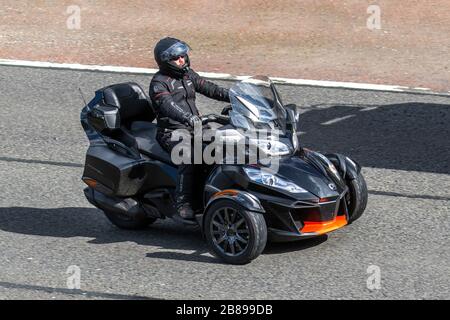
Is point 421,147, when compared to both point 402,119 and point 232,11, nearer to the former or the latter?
point 402,119

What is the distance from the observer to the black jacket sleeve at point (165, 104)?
9516 mm

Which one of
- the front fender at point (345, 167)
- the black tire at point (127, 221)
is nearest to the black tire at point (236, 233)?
the black tire at point (127, 221)

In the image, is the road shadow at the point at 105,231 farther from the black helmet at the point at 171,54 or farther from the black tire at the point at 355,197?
the black helmet at the point at 171,54

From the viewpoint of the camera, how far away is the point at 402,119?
13.6 metres

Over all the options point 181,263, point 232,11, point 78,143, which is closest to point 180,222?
point 181,263

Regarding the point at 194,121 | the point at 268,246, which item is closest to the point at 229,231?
the point at 268,246

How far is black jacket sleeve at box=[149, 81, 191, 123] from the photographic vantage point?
952 cm

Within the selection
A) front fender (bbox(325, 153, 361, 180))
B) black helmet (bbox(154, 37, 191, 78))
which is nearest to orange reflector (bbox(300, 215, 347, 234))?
front fender (bbox(325, 153, 361, 180))

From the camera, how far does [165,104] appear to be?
962 cm

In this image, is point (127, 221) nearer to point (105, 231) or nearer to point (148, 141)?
point (105, 231)

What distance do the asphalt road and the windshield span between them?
3.73 feet

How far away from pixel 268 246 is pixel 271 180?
0.75 m

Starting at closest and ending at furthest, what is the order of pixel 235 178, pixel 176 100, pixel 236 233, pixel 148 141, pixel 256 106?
pixel 236 233, pixel 235 178, pixel 256 106, pixel 176 100, pixel 148 141

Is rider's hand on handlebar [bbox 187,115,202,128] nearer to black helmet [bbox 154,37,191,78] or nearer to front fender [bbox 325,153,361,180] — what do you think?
black helmet [bbox 154,37,191,78]
